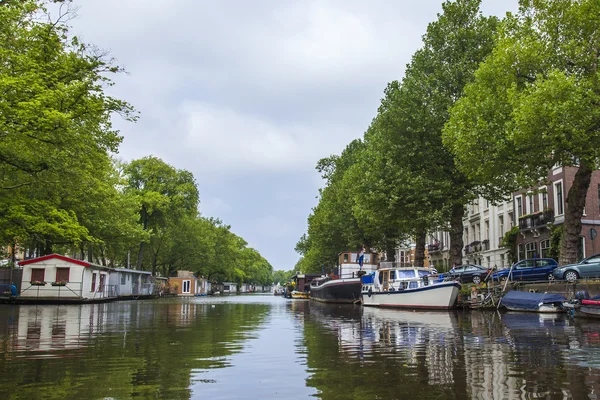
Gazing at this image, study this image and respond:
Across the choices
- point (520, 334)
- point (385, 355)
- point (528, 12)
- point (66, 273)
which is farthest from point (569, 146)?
point (66, 273)

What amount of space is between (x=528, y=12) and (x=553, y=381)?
27098 mm

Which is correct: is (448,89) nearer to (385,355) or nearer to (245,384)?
(385,355)

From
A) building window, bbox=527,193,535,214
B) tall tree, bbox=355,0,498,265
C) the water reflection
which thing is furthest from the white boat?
the water reflection

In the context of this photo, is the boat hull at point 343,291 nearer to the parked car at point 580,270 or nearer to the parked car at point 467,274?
the parked car at point 467,274

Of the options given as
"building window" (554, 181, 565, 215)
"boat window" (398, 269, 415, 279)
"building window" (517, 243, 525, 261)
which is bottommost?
"boat window" (398, 269, 415, 279)

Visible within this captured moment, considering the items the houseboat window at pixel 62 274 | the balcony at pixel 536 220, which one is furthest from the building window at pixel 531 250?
the houseboat window at pixel 62 274

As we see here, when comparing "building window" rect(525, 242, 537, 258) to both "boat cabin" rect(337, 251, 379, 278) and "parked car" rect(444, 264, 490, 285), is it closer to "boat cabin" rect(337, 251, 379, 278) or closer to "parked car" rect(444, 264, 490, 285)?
"parked car" rect(444, 264, 490, 285)

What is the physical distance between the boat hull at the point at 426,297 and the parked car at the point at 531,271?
141 inches

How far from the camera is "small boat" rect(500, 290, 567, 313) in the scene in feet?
84.8

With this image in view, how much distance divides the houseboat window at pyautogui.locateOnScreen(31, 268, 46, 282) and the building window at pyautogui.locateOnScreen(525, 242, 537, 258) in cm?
Result: 3913

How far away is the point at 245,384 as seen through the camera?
8.27 m

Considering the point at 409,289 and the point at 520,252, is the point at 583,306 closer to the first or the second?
the point at 409,289

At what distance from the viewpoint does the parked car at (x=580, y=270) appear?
91.2 ft

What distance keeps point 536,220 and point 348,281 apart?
16299mm
